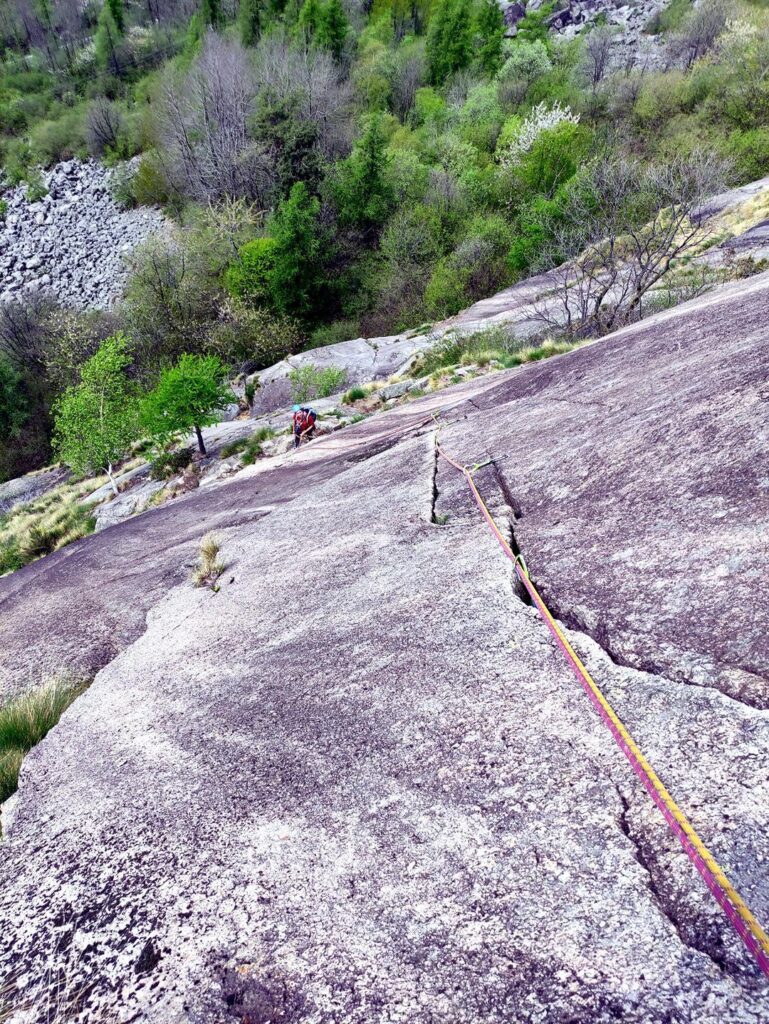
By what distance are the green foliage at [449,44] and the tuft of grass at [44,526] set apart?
5543cm

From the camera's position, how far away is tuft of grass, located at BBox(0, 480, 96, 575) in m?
13.8

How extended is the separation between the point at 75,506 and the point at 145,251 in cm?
1996

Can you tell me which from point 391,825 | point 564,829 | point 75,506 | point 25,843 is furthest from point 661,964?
point 75,506

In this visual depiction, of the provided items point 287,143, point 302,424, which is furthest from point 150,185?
point 302,424

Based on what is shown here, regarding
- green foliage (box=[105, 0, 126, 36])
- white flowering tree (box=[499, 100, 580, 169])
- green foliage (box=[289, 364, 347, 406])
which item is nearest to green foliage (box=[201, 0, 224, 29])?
green foliage (box=[105, 0, 126, 36])

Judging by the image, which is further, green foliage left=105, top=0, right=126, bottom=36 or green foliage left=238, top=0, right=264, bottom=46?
green foliage left=105, top=0, right=126, bottom=36

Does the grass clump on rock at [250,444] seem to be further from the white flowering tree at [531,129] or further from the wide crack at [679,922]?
the white flowering tree at [531,129]

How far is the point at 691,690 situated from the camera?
208 centimetres

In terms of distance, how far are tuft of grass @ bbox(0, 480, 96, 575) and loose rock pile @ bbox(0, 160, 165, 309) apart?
21.6 metres

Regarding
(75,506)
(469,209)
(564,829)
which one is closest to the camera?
(564,829)

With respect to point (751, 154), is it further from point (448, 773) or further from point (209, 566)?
point (448, 773)

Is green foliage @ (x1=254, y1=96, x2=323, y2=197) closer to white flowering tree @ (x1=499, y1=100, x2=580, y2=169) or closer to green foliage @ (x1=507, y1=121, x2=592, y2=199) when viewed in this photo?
white flowering tree @ (x1=499, y1=100, x2=580, y2=169)

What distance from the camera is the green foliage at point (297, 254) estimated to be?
31.8m

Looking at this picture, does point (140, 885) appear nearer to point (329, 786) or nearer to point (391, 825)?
point (329, 786)
